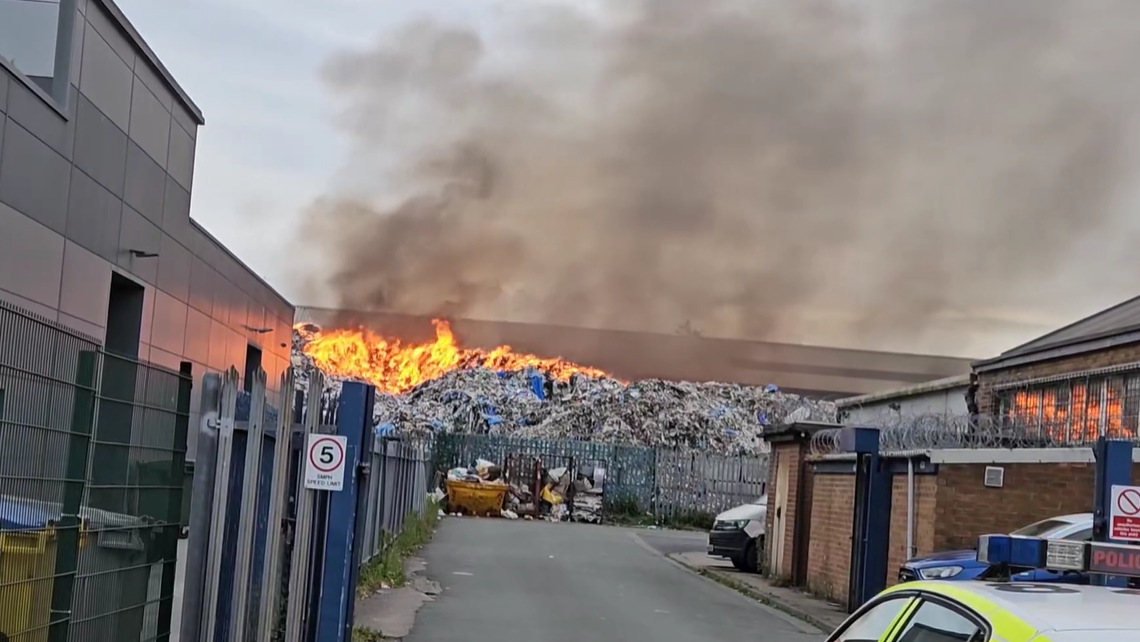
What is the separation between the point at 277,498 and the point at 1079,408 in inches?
514

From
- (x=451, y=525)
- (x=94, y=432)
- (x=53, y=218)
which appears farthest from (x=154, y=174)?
(x=94, y=432)

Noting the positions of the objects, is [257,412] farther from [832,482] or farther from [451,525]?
[451,525]

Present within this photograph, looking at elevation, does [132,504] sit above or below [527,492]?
above

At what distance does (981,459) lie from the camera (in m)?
13.4

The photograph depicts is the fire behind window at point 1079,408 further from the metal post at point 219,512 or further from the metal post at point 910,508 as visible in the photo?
the metal post at point 219,512

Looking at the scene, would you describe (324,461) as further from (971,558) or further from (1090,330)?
(1090,330)

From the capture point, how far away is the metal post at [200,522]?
7770 millimetres

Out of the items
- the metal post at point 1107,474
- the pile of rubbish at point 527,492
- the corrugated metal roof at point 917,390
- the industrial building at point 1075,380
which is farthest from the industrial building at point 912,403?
the metal post at point 1107,474

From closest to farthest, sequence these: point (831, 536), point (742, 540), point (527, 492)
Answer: point (831, 536) < point (742, 540) < point (527, 492)

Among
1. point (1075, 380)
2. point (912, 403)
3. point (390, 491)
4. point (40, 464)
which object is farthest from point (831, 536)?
point (40, 464)

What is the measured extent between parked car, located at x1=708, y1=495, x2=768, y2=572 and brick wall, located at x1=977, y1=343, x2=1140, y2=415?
4.19 meters

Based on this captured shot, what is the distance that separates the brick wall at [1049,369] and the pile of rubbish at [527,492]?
15888mm

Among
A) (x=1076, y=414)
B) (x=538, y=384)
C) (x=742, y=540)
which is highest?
(x=538, y=384)

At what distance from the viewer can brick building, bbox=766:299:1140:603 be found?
525 inches
